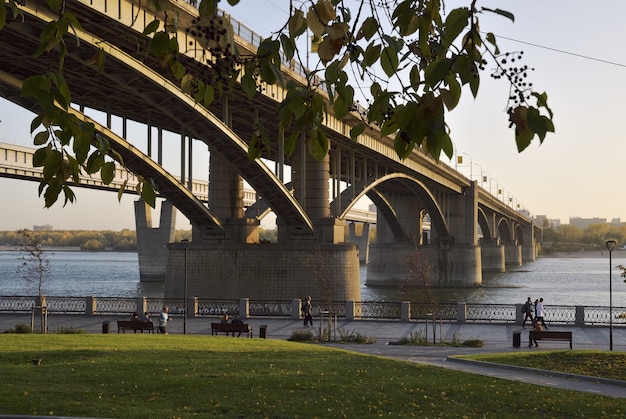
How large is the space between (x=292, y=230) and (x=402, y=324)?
12.5m

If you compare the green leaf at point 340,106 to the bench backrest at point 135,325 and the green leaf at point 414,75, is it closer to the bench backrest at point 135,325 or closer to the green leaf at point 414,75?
the green leaf at point 414,75

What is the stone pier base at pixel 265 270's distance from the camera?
42125 millimetres

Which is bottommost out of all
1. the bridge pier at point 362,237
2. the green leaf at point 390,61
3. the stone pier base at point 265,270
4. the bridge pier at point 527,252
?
the stone pier base at point 265,270

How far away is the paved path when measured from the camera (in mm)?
15922

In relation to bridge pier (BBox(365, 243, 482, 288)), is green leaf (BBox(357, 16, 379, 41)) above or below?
above

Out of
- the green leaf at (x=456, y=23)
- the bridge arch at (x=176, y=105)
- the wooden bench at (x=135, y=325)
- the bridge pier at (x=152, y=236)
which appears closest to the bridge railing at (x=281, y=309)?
the wooden bench at (x=135, y=325)

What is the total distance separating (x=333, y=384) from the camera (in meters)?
11.9

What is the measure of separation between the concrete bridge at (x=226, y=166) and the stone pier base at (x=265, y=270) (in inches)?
2.1

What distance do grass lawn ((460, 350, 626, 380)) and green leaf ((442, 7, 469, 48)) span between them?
45.8ft

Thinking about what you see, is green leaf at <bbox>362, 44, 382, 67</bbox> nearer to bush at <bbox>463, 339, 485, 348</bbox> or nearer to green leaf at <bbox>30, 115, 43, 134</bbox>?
green leaf at <bbox>30, 115, 43, 134</bbox>

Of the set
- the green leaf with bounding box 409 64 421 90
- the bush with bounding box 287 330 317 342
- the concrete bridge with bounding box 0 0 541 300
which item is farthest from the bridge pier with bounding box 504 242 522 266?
the green leaf with bounding box 409 64 421 90

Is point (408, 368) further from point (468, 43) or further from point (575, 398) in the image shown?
point (468, 43)

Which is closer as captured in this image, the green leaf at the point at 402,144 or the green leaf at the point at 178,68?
the green leaf at the point at 402,144

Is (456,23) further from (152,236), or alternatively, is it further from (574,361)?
(152,236)
